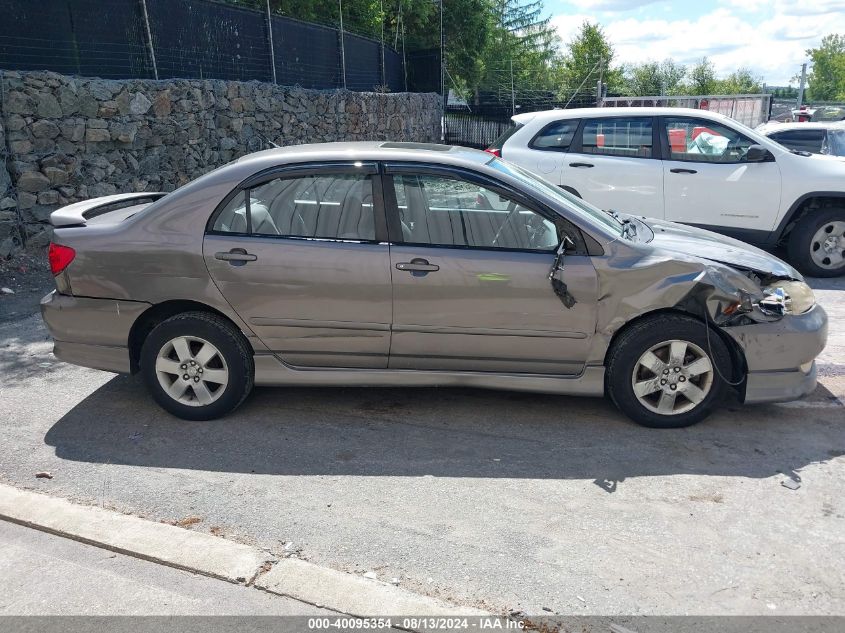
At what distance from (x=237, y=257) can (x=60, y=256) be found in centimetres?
116

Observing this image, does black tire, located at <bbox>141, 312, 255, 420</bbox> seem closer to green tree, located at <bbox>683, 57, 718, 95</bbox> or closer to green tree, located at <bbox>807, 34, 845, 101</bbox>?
green tree, located at <bbox>683, 57, 718, 95</bbox>

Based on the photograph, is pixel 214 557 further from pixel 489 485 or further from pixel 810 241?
pixel 810 241

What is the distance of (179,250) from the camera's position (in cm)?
462

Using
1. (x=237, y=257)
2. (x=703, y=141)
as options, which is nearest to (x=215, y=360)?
(x=237, y=257)

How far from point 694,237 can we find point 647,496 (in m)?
2.00

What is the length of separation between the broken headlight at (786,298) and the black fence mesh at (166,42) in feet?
27.8

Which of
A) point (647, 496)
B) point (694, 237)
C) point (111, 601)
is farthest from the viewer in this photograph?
point (694, 237)

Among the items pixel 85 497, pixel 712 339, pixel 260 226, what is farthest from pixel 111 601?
pixel 712 339

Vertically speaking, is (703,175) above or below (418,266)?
above

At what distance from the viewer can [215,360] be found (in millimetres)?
4723

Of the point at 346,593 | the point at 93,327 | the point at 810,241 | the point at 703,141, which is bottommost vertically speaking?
the point at 346,593

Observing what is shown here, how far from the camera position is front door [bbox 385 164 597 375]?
4.48 meters

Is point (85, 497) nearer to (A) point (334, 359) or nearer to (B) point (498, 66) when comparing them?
(A) point (334, 359)

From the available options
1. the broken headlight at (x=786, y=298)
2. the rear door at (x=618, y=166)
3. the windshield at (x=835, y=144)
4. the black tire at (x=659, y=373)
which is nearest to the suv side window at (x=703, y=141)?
the rear door at (x=618, y=166)
